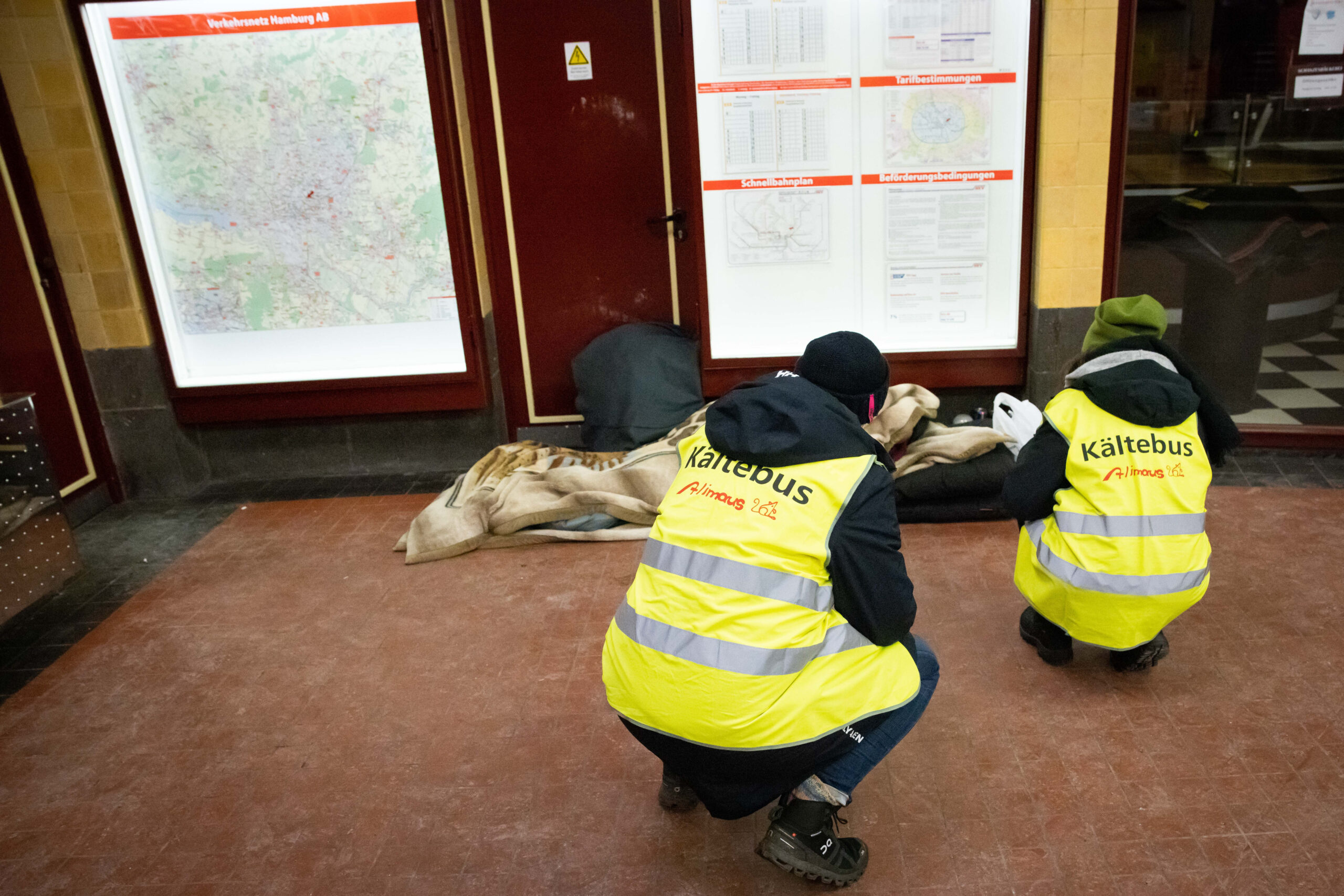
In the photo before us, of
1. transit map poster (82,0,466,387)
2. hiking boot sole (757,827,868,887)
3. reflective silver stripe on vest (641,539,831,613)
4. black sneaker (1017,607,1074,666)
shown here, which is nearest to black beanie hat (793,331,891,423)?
reflective silver stripe on vest (641,539,831,613)

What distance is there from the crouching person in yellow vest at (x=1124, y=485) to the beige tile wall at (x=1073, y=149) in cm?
194

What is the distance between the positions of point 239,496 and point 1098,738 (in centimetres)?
450

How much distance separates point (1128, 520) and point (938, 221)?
2.56 metres

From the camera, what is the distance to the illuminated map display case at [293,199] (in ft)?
16.9

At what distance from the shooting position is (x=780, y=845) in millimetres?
2525

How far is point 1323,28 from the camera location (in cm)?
471

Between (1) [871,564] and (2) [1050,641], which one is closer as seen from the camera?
(1) [871,564]

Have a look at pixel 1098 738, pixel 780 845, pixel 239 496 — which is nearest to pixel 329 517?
pixel 239 496

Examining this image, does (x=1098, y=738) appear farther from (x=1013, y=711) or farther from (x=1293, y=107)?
(x=1293, y=107)

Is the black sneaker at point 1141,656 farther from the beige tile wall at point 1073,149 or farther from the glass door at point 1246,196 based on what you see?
the glass door at point 1246,196

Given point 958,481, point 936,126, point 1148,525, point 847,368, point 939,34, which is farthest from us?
point 936,126

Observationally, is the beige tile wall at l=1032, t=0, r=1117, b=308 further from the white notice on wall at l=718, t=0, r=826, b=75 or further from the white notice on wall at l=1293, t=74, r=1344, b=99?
the white notice on wall at l=718, t=0, r=826, b=75

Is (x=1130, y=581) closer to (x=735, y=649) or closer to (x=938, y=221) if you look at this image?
(x=735, y=649)

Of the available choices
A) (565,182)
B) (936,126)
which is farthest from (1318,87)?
(565,182)
